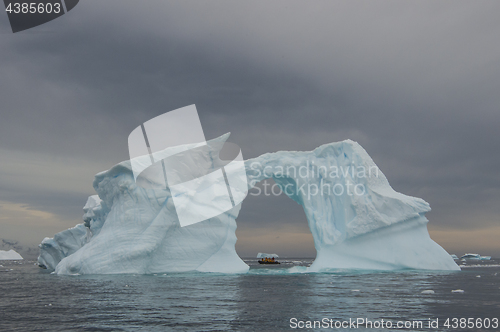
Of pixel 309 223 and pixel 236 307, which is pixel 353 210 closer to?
pixel 309 223

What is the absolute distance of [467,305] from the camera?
36.0 feet

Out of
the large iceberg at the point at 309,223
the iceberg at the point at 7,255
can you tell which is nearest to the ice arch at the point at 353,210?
the large iceberg at the point at 309,223

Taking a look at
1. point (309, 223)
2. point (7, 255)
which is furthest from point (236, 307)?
point (7, 255)

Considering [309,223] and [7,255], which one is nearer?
[309,223]

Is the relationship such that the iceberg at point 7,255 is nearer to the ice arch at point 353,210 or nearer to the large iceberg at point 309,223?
the large iceberg at point 309,223

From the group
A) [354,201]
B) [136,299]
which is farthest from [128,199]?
[354,201]

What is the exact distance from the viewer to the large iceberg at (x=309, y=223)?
20141 mm

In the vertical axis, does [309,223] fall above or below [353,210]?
below

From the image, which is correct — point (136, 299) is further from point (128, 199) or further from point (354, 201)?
point (354, 201)

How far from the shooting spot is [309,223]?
80.2 feet

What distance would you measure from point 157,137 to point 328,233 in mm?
11099

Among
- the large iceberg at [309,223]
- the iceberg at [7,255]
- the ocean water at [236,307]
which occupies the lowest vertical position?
the iceberg at [7,255]

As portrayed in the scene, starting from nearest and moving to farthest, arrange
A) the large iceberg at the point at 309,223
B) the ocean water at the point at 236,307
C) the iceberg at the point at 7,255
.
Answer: the ocean water at the point at 236,307 < the large iceberg at the point at 309,223 < the iceberg at the point at 7,255

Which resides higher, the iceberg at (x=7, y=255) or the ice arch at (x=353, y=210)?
the ice arch at (x=353, y=210)
